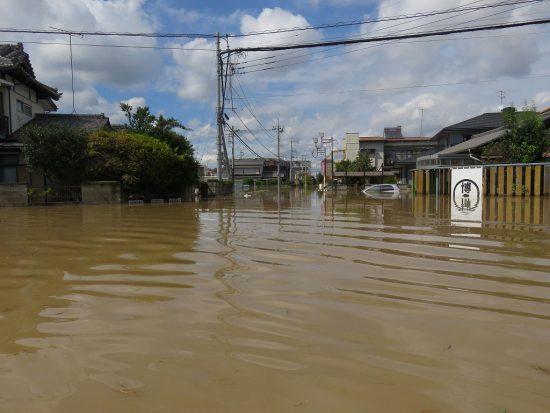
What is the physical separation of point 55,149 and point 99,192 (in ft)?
9.38

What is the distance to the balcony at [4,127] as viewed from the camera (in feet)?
86.5

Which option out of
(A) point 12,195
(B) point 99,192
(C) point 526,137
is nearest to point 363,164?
(C) point 526,137

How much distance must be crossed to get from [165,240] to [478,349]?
7122mm

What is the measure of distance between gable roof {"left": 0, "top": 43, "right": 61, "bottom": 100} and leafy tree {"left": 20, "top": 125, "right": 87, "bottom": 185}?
553 centimetres

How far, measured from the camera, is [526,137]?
90.1 feet

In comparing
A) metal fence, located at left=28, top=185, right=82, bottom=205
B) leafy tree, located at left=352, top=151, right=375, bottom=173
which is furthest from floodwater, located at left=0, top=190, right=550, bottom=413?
leafy tree, located at left=352, top=151, right=375, bottom=173

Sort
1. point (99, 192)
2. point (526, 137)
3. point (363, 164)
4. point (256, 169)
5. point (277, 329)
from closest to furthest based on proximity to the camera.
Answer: point (277, 329) → point (99, 192) → point (526, 137) → point (363, 164) → point (256, 169)

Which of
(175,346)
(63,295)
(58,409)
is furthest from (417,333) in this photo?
(63,295)

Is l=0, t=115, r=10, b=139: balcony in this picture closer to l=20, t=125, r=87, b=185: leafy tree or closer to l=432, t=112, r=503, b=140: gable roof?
l=20, t=125, r=87, b=185: leafy tree

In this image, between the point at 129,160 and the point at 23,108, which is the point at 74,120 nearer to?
the point at 23,108

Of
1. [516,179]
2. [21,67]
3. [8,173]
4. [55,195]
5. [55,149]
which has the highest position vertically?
[21,67]

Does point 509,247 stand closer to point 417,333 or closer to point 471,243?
point 471,243

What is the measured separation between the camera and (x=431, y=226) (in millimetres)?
11578

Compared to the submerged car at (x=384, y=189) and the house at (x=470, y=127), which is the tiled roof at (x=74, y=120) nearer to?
the submerged car at (x=384, y=189)
